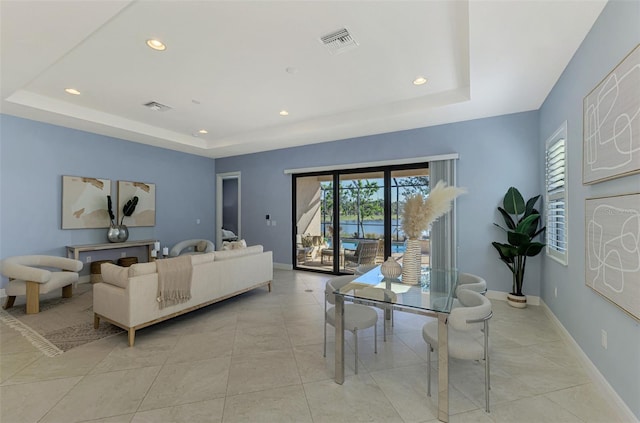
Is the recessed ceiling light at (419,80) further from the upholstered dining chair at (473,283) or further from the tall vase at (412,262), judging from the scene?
the upholstered dining chair at (473,283)

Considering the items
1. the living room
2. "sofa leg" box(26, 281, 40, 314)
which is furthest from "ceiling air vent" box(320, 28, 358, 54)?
"sofa leg" box(26, 281, 40, 314)

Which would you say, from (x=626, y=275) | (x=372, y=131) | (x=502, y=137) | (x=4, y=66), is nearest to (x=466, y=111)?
(x=502, y=137)

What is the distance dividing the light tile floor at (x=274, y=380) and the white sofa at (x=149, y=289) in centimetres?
24

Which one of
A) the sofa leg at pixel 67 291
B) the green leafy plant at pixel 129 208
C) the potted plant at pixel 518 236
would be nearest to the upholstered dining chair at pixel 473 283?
the potted plant at pixel 518 236

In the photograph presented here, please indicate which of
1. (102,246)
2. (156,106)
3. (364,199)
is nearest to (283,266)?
(364,199)

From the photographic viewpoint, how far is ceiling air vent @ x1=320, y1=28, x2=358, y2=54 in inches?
104

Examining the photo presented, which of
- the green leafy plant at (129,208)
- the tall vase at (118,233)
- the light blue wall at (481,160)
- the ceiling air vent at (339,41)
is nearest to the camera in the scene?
the ceiling air vent at (339,41)

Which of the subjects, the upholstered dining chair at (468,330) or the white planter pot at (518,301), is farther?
the white planter pot at (518,301)

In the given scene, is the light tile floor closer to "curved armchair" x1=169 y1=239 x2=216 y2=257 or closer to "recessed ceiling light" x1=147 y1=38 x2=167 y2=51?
"curved armchair" x1=169 y1=239 x2=216 y2=257

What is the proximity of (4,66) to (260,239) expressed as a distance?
4.96 meters

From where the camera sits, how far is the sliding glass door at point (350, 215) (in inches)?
211

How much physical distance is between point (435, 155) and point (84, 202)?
6.51 metres

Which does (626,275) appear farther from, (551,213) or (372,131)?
(372,131)

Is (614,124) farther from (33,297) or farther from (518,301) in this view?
(33,297)
